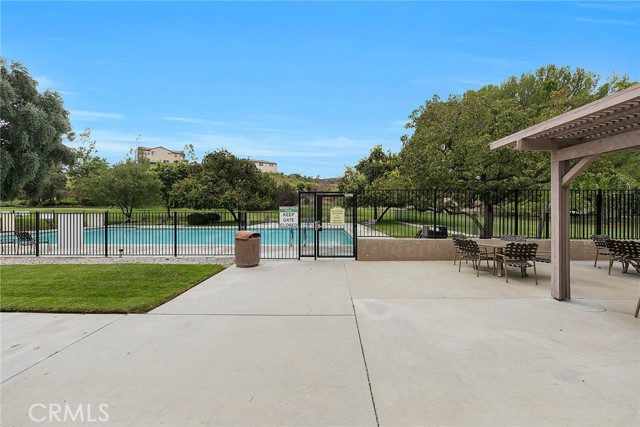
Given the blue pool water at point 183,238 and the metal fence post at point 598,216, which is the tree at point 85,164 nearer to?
the blue pool water at point 183,238

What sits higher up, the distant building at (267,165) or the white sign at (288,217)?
the distant building at (267,165)

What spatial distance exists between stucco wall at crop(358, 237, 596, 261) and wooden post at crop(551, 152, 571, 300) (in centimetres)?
434

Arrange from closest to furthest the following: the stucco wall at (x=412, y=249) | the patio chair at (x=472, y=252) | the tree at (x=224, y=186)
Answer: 1. the patio chair at (x=472, y=252)
2. the stucco wall at (x=412, y=249)
3. the tree at (x=224, y=186)

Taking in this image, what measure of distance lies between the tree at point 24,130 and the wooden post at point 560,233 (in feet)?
89.7

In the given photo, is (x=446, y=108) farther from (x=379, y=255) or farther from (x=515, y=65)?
(x=515, y=65)

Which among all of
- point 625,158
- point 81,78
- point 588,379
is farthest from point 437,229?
point 625,158

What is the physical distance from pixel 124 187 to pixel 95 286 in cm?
2517

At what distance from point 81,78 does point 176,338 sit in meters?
18.9

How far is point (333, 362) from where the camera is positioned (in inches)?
137

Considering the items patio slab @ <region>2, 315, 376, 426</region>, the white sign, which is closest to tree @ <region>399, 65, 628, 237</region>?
the white sign

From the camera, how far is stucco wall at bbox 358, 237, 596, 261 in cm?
1048

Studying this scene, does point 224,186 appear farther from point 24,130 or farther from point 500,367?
point 500,367

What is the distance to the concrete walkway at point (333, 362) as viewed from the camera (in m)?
2.61

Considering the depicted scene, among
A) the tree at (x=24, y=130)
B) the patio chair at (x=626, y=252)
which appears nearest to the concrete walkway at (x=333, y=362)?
the patio chair at (x=626, y=252)
